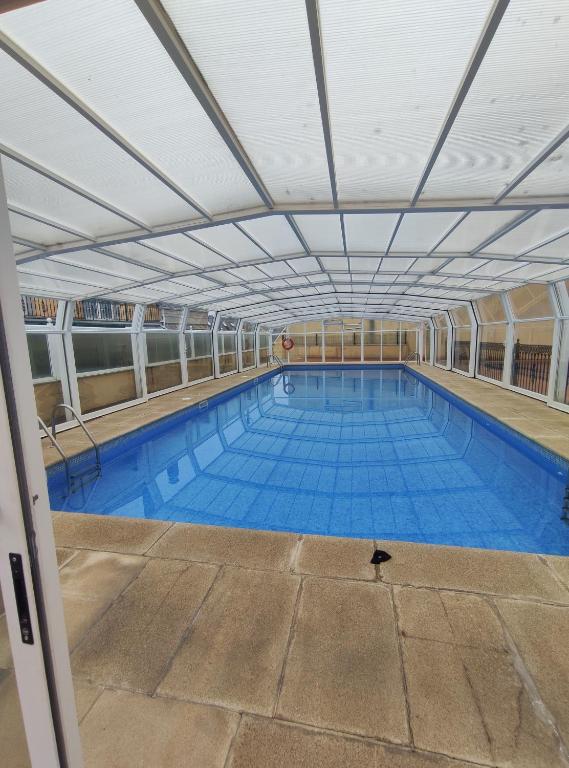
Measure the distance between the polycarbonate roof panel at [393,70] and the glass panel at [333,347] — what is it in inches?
803

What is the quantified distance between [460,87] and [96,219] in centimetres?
389

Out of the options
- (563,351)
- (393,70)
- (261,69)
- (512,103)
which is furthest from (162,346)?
(563,351)

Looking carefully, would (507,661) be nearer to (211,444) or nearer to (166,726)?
(166,726)

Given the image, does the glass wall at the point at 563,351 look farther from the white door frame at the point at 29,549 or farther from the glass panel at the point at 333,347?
the glass panel at the point at 333,347

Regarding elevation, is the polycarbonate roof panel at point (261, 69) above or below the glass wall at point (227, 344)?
above

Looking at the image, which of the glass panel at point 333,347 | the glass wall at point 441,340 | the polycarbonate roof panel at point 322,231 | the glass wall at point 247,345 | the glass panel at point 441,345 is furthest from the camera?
the glass panel at point 333,347

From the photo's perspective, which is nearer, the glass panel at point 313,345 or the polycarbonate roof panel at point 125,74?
the polycarbonate roof panel at point 125,74

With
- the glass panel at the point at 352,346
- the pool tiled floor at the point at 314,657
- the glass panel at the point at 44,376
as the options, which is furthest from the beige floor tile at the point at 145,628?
the glass panel at the point at 352,346

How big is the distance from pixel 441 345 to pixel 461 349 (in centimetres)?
287

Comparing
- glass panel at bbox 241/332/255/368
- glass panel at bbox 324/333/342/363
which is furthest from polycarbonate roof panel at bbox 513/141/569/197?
glass panel at bbox 324/333/342/363

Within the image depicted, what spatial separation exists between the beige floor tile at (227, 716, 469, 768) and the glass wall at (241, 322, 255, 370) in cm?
1785

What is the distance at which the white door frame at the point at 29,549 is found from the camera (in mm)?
860

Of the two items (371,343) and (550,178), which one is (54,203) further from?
(371,343)

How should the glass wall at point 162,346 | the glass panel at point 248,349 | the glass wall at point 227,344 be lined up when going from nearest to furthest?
the glass wall at point 162,346 < the glass wall at point 227,344 < the glass panel at point 248,349
